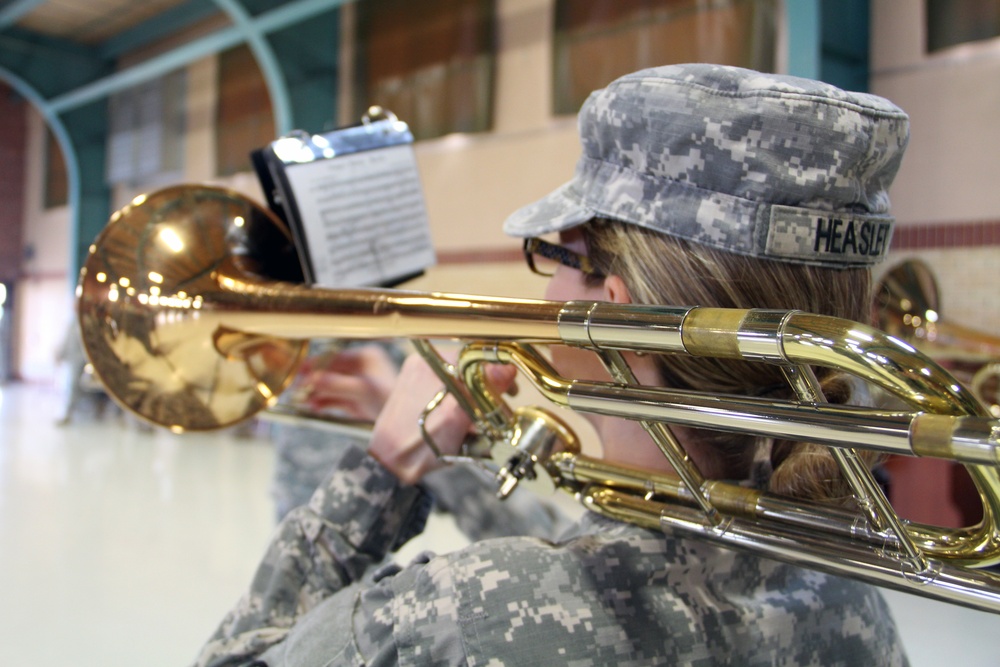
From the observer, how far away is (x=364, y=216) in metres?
1.30

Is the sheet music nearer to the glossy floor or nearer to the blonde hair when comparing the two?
the blonde hair

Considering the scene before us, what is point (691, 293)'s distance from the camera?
80 cm

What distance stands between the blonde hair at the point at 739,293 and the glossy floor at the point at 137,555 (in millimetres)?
1678

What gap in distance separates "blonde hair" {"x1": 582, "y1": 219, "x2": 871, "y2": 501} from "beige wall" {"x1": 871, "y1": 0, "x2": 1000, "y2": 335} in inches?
99.0

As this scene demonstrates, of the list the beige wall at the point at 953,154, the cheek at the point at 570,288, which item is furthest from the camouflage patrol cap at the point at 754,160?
the beige wall at the point at 953,154

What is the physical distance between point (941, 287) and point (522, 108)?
2378mm

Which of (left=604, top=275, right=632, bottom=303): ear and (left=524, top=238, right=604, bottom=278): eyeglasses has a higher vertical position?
(left=524, top=238, right=604, bottom=278): eyeglasses

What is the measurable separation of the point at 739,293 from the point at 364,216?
70cm

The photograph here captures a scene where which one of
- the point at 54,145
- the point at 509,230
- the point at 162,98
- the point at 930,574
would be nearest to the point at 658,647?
the point at 930,574

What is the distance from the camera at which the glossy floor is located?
2322 millimetres

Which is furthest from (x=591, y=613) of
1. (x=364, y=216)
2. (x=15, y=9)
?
(x=15, y=9)

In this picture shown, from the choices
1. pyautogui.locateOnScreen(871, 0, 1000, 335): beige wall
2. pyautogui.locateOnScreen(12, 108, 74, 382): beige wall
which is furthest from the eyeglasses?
pyautogui.locateOnScreen(12, 108, 74, 382): beige wall

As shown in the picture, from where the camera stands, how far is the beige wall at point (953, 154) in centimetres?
291

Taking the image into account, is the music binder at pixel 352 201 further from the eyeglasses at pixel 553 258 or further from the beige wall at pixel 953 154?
the beige wall at pixel 953 154
